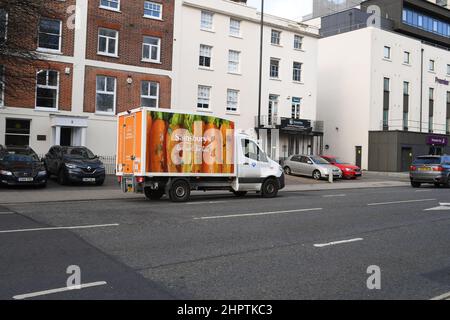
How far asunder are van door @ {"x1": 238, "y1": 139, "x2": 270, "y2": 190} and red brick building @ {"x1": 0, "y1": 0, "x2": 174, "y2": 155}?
46.2ft

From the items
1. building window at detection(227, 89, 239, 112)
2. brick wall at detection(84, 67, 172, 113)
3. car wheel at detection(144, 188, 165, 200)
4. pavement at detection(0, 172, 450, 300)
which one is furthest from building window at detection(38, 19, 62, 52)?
pavement at detection(0, 172, 450, 300)

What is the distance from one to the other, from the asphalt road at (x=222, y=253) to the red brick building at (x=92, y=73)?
15.2 metres

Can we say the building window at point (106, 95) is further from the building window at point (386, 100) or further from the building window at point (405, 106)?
the building window at point (405, 106)

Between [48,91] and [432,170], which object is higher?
[48,91]

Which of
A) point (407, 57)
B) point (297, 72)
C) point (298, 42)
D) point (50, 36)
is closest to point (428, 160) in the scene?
point (297, 72)

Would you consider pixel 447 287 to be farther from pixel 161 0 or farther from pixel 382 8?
pixel 382 8

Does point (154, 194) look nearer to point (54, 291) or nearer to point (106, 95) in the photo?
point (54, 291)

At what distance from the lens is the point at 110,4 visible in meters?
29.0

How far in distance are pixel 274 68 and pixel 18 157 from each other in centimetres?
2351

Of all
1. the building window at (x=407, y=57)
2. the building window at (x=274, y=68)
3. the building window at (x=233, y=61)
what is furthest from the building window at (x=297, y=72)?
the building window at (x=407, y=57)

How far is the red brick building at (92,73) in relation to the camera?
86.0 feet

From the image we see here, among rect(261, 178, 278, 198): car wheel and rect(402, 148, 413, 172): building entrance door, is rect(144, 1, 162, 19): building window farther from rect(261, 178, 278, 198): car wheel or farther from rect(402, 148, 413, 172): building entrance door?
rect(402, 148, 413, 172): building entrance door

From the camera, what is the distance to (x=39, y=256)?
662 cm

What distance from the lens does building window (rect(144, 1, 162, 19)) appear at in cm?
3023
